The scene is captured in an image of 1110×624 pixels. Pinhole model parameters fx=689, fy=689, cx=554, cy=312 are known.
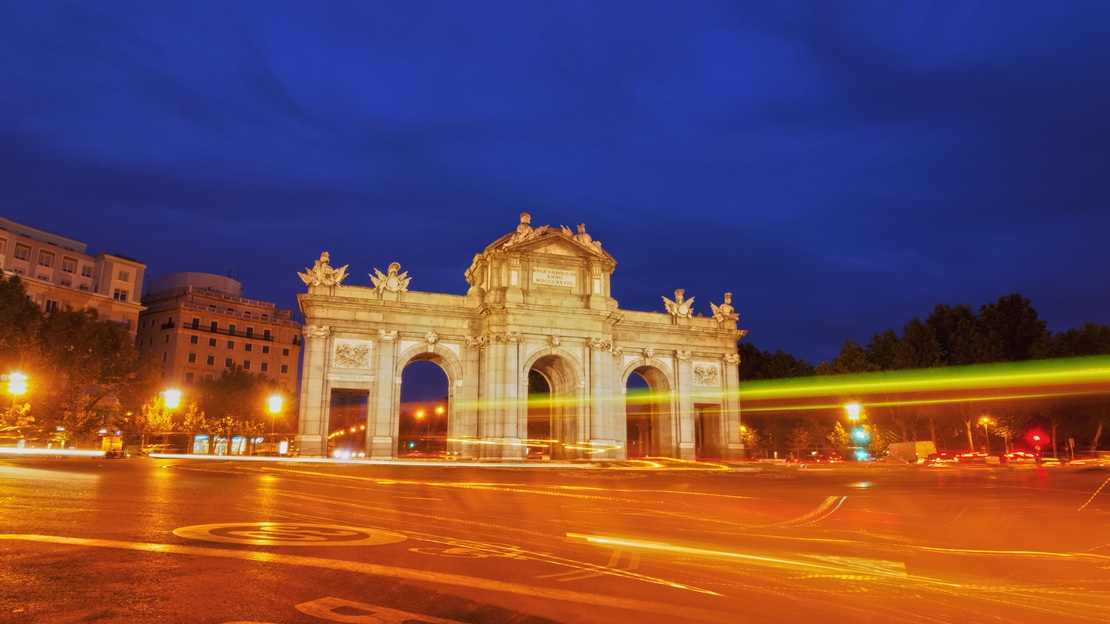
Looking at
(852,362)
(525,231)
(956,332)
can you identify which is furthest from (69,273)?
(956,332)

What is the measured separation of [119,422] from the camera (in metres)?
→ 56.8

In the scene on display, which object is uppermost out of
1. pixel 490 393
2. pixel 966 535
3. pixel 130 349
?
pixel 130 349

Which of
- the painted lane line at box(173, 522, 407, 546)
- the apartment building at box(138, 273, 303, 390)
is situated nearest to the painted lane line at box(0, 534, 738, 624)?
the painted lane line at box(173, 522, 407, 546)

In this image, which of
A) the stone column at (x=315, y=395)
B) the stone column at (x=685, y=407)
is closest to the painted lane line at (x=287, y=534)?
the stone column at (x=315, y=395)

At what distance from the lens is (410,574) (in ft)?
28.1

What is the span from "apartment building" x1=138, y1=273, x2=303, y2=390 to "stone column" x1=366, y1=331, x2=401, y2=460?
53.9 m

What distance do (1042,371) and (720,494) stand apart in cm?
A: 4325

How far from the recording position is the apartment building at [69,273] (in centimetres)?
7344

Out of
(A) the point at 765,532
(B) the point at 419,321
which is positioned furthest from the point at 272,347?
(A) the point at 765,532

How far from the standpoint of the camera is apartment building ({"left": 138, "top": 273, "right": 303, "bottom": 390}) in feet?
297

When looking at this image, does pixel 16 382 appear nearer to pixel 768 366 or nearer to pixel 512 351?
pixel 512 351

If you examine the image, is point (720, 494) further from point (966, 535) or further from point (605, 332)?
point (605, 332)

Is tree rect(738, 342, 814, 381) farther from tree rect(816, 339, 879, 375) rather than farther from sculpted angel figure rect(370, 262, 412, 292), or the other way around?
sculpted angel figure rect(370, 262, 412, 292)

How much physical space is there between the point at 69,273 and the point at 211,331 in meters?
18.5
